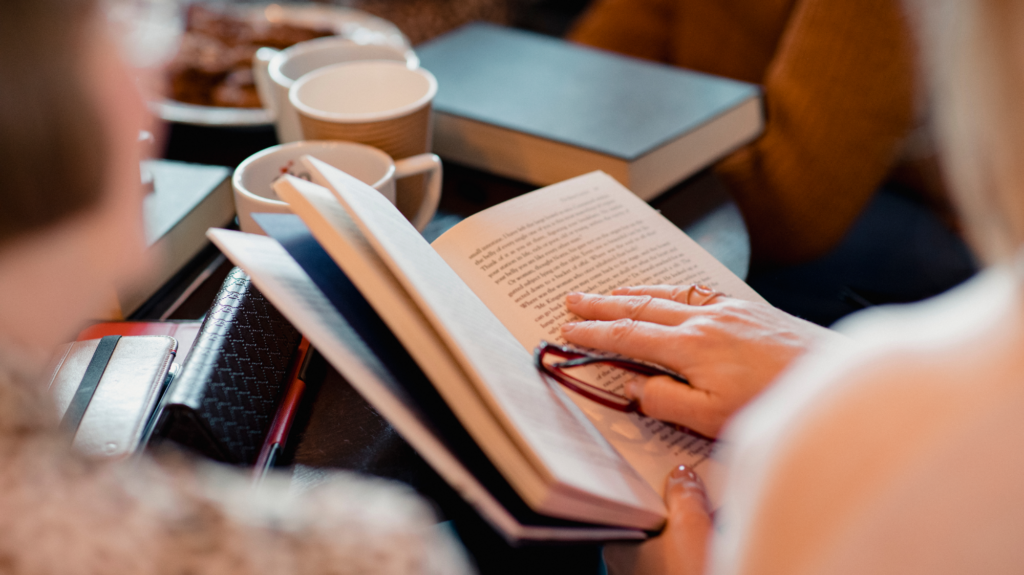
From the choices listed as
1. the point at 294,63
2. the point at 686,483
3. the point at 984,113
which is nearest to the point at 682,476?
the point at 686,483

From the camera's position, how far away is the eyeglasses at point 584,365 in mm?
477

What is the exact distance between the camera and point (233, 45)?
3.43ft

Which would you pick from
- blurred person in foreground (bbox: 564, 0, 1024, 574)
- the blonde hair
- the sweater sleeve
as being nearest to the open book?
blurred person in foreground (bbox: 564, 0, 1024, 574)

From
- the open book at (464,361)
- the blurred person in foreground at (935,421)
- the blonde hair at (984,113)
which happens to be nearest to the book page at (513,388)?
the open book at (464,361)

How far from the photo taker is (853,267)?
1.23 m

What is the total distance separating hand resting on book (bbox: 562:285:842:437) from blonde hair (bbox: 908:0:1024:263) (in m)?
0.17

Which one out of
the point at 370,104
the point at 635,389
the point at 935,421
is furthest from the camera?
the point at 370,104

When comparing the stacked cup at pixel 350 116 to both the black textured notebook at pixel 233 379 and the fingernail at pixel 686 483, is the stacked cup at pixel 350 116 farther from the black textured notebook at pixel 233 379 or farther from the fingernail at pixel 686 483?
the fingernail at pixel 686 483

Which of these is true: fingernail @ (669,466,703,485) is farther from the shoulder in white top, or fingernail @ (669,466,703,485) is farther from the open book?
the shoulder in white top

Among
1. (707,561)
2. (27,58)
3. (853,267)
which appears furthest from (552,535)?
(853,267)

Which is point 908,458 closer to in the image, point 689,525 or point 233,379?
point 689,525

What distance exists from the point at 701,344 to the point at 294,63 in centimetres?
64

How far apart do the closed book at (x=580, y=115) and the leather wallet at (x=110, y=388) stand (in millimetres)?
453

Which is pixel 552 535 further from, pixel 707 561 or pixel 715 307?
pixel 715 307
